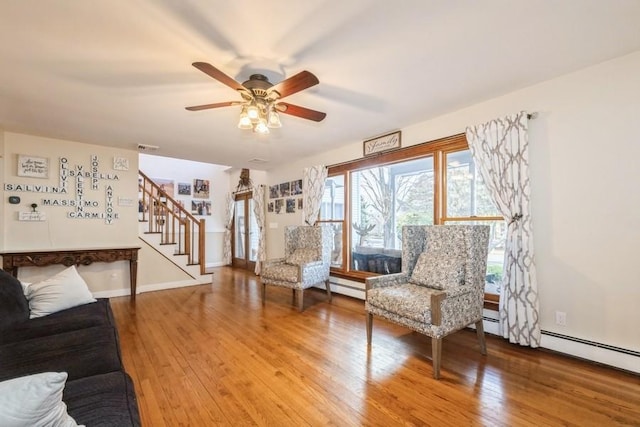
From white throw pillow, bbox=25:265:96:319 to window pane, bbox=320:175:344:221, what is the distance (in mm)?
3462

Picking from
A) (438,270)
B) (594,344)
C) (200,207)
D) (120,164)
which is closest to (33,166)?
(120,164)

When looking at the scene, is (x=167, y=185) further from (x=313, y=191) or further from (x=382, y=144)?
(x=382, y=144)

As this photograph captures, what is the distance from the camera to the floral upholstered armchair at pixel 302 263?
12.8ft

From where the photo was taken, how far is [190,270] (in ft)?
17.7

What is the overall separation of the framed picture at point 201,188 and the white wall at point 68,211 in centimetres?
256

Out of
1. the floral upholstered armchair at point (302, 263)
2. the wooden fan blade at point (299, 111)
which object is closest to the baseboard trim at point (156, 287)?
the floral upholstered armchair at point (302, 263)

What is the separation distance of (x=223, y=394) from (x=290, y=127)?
9.84 feet

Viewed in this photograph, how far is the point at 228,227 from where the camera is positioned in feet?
25.5

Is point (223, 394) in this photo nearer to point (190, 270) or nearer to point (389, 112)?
point (389, 112)

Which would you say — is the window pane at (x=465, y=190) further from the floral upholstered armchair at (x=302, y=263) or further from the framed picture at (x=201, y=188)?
the framed picture at (x=201, y=188)

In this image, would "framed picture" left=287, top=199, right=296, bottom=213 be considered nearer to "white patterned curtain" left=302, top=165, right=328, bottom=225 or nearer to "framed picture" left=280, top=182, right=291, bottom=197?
"framed picture" left=280, top=182, right=291, bottom=197

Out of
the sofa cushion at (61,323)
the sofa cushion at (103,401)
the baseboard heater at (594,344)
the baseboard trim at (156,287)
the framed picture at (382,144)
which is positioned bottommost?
the baseboard trim at (156,287)

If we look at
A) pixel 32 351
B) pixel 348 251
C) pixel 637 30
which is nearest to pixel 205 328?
pixel 32 351

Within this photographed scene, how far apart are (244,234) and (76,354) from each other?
581cm
